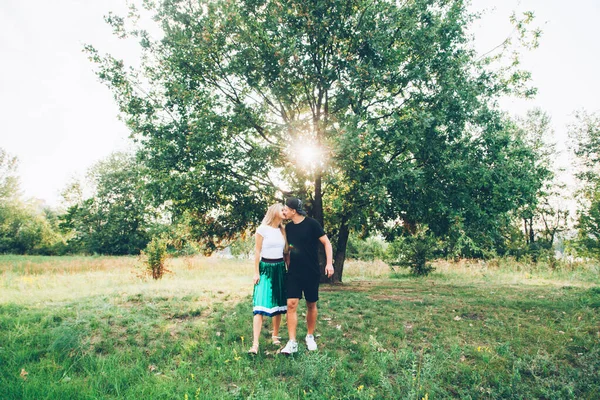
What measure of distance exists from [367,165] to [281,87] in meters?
3.66

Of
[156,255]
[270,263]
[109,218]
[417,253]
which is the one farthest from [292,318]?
[109,218]

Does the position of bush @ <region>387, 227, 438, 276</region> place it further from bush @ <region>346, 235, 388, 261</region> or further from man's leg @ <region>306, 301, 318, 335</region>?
man's leg @ <region>306, 301, 318, 335</region>

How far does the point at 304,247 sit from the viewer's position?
5.08 metres

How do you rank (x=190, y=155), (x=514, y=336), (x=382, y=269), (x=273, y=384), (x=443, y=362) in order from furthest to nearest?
1. (x=382, y=269)
2. (x=190, y=155)
3. (x=514, y=336)
4. (x=443, y=362)
5. (x=273, y=384)

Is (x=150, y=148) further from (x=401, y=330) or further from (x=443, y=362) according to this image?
(x=443, y=362)

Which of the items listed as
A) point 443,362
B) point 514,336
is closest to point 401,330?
point 443,362

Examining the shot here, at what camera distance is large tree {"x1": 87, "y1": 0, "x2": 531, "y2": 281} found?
31.8 feet

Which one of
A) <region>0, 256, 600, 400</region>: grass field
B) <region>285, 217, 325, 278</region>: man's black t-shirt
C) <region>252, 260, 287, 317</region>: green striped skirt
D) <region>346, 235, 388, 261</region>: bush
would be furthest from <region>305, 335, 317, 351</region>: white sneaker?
<region>346, 235, 388, 261</region>: bush

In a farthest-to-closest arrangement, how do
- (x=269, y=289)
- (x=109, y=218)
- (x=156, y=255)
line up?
(x=109, y=218) → (x=156, y=255) → (x=269, y=289)

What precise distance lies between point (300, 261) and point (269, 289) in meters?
0.68

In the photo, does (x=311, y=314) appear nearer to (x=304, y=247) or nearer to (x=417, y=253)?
(x=304, y=247)

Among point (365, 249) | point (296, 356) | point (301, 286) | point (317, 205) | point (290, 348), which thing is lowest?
point (296, 356)

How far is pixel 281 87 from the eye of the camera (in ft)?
34.6

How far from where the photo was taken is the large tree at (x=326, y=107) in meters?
9.68
